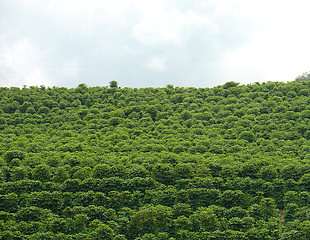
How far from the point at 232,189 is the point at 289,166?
149 inches

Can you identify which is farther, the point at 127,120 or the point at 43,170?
the point at 127,120

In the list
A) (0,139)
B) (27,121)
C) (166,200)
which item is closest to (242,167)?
(166,200)

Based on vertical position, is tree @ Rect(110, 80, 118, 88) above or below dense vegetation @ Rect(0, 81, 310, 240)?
above

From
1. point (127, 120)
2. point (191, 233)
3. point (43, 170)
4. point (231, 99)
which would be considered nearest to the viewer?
point (191, 233)

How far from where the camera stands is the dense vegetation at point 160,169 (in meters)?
18.3

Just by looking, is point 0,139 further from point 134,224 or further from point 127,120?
point 134,224

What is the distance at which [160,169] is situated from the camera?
2248cm

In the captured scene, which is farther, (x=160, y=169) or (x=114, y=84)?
(x=114, y=84)

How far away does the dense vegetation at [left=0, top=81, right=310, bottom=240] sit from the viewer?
720 inches

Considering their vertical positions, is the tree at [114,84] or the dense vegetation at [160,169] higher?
the tree at [114,84]

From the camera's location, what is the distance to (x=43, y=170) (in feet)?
71.9

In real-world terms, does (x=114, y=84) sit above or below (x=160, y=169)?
above

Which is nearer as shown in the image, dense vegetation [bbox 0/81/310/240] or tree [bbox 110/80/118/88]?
dense vegetation [bbox 0/81/310/240]

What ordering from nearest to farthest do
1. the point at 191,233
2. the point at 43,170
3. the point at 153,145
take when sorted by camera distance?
the point at 191,233
the point at 43,170
the point at 153,145
